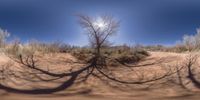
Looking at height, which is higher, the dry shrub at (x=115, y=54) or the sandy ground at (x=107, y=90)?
the dry shrub at (x=115, y=54)

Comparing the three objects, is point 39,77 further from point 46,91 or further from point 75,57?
point 75,57

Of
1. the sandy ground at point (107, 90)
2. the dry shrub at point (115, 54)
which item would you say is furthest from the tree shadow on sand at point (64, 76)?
the dry shrub at point (115, 54)

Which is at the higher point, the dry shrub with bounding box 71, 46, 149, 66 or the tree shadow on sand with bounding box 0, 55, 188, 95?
the dry shrub with bounding box 71, 46, 149, 66

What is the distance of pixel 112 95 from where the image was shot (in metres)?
13.2

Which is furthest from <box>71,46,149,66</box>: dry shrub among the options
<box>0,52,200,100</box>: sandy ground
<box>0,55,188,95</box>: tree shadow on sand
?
<box>0,55,188,95</box>: tree shadow on sand

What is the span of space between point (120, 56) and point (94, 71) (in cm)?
301

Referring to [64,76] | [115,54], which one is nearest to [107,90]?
[64,76]

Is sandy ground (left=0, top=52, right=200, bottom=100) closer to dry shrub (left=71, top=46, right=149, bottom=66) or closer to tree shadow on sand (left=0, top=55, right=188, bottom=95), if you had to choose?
tree shadow on sand (left=0, top=55, right=188, bottom=95)

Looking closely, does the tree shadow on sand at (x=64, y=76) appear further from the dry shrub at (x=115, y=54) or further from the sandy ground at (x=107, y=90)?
the dry shrub at (x=115, y=54)

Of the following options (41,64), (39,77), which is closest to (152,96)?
(39,77)

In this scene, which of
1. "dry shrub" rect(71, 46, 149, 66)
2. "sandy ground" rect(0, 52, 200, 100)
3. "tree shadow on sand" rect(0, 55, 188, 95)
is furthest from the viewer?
"dry shrub" rect(71, 46, 149, 66)

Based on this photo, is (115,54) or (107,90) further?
(115,54)

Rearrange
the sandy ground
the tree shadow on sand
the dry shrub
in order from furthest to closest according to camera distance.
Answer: the dry shrub → the tree shadow on sand → the sandy ground

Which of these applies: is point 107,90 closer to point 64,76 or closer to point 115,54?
point 64,76
